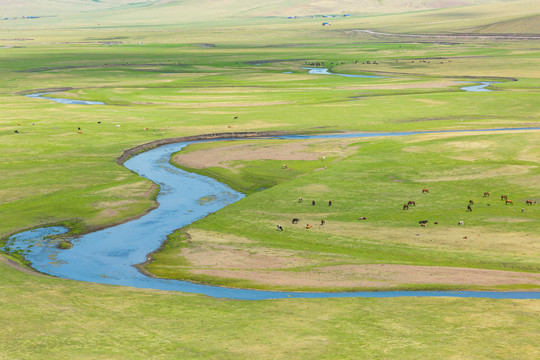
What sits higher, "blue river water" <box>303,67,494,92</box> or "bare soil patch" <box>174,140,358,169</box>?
"blue river water" <box>303,67,494,92</box>

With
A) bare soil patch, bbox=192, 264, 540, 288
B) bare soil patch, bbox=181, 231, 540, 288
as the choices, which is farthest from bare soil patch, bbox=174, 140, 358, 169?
bare soil patch, bbox=192, 264, 540, 288

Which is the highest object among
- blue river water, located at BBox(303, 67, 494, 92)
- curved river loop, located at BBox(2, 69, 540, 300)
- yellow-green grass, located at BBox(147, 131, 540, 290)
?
blue river water, located at BBox(303, 67, 494, 92)

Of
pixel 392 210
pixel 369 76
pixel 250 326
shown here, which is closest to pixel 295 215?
pixel 392 210

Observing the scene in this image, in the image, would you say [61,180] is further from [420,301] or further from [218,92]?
[218,92]

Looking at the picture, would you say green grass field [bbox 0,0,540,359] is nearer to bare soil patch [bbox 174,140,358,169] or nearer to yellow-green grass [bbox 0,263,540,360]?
yellow-green grass [bbox 0,263,540,360]

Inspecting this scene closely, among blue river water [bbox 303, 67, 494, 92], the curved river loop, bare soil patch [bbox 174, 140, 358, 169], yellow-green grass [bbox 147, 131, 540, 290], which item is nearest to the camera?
the curved river loop

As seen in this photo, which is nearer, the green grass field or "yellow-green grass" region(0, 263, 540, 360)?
"yellow-green grass" region(0, 263, 540, 360)

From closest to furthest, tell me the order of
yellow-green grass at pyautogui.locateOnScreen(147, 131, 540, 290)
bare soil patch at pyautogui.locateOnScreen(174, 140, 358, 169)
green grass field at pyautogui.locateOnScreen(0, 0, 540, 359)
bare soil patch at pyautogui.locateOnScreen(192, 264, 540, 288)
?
1. green grass field at pyautogui.locateOnScreen(0, 0, 540, 359)
2. bare soil patch at pyautogui.locateOnScreen(192, 264, 540, 288)
3. yellow-green grass at pyautogui.locateOnScreen(147, 131, 540, 290)
4. bare soil patch at pyautogui.locateOnScreen(174, 140, 358, 169)
